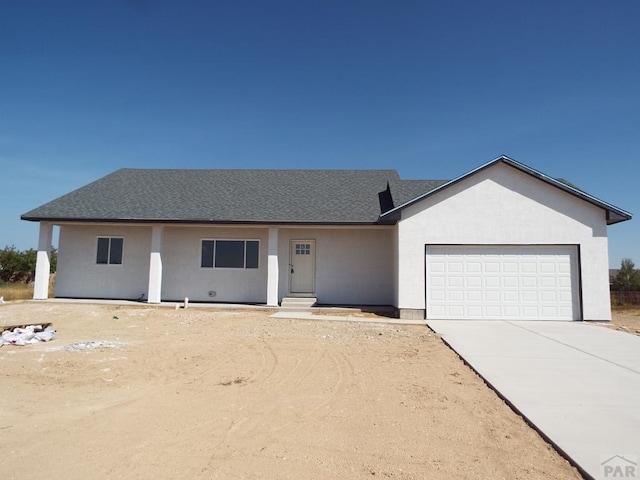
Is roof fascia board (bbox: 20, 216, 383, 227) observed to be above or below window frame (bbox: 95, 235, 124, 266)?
above

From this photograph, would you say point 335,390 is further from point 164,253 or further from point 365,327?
point 164,253

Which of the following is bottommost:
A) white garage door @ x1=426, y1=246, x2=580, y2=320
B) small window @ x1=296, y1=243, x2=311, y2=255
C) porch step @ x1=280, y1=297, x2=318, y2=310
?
porch step @ x1=280, y1=297, x2=318, y2=310

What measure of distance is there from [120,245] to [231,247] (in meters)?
4.71

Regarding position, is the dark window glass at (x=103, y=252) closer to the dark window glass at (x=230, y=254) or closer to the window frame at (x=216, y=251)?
Answer: the window frame at (x=216, y=251)

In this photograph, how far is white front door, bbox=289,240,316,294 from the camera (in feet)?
50.7

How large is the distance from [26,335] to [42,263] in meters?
8.52

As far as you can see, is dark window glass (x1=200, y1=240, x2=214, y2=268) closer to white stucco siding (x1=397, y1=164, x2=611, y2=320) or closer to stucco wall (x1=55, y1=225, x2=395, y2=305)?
stucco wall (x1=55, y1=225, x2=395, y2=305)

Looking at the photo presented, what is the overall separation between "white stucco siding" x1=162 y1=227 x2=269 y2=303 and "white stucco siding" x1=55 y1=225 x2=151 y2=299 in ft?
3.40

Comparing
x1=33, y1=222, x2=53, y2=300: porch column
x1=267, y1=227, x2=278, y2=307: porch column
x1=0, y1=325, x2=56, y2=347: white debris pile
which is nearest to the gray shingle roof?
x1=33, y1=222, x2=53, y2=300: porch column

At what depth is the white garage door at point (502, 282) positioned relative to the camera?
39.9ft

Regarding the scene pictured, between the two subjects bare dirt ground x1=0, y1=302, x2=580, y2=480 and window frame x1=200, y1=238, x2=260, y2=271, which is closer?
bare dirt ground x1=0, y1=302, x2=580, y2=480

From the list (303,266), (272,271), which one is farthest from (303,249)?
(272,271)

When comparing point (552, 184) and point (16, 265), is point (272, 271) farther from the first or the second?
point (16, 265)

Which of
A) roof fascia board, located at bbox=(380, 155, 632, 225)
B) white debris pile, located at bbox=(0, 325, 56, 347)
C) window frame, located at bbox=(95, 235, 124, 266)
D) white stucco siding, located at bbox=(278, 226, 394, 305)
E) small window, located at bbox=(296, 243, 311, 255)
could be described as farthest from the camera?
window frame, located at bbox=(95, 235, 124, 266)
